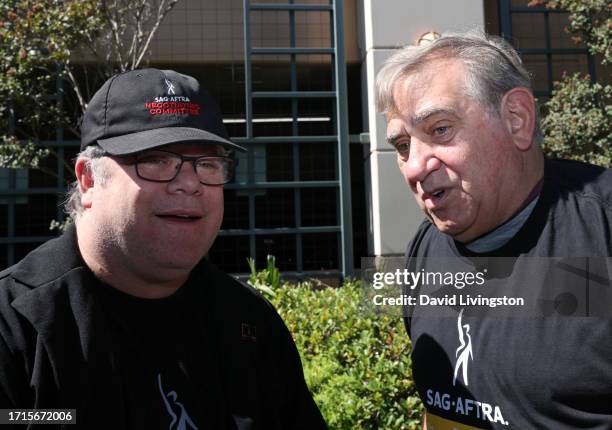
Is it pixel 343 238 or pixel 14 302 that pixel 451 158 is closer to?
pixel 14 302

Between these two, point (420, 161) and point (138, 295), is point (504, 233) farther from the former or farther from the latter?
point (138, 295)

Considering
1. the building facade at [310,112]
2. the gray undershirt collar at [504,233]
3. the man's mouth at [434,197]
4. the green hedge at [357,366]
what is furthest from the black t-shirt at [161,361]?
the building facade at [310,112]

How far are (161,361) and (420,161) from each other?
3.70 feet

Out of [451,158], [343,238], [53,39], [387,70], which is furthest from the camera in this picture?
[343,238]

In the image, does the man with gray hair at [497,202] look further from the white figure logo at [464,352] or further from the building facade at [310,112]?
the building facade at [310,112]

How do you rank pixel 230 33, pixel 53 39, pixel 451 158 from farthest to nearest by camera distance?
1. pixel 230 33
2. pixel 53 39
3. pixel 451 158

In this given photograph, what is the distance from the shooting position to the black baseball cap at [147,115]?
1954 millimetres

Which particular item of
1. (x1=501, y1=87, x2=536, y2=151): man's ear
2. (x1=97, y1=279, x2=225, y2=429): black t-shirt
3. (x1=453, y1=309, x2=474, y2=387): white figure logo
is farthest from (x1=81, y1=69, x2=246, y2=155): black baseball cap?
(x1=453, y1=309, x2=474, y2=387): white figure logo

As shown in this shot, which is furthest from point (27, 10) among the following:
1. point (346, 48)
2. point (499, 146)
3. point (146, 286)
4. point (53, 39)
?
point (499, 146)

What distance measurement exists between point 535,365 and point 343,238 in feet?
26.9

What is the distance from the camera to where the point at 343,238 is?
10.0 m

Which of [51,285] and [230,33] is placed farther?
[230,33]

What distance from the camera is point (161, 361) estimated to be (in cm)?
202

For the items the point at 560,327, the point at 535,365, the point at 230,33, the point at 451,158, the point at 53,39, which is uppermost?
the point at 230,33
